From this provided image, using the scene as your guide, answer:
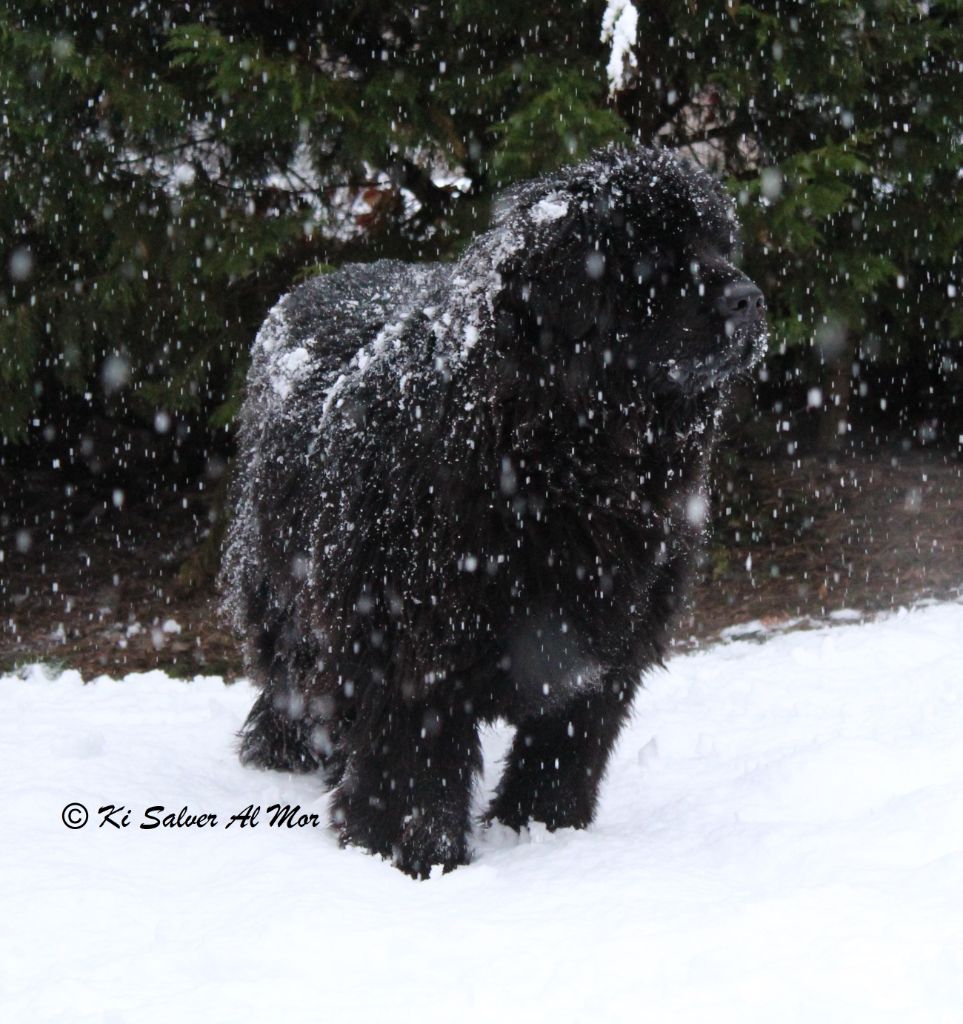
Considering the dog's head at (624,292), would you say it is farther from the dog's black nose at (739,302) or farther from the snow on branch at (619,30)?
the snow on branch at (619,30)

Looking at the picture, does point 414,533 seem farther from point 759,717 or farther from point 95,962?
point 759,717

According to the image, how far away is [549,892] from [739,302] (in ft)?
5.60

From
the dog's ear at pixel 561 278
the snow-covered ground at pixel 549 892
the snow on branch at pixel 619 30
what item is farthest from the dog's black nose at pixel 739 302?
the snow on branch at pixel 619 30

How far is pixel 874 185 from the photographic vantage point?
7676 mm

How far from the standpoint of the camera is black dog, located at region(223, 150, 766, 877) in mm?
3309

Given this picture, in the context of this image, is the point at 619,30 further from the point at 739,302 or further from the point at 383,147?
the point at 739,302

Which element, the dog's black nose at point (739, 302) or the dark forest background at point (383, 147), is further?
the dark forest background at point (383, 147)

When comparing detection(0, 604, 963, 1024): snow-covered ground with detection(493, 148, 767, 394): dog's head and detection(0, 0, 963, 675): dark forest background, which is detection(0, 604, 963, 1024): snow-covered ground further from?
detection(0, 0, 963, 675): dark forest background

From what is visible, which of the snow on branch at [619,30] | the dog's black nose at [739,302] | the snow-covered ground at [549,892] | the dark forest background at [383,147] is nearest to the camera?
the snow-covered ground at [549,892]

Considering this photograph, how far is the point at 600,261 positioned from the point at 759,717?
7.99ft

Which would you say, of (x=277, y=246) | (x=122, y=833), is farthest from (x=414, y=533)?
(x=277, y=246)

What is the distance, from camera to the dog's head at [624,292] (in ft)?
10.8

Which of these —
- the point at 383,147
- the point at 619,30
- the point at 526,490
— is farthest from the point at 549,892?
the point at 383,147

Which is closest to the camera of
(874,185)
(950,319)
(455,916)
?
(455,916)
